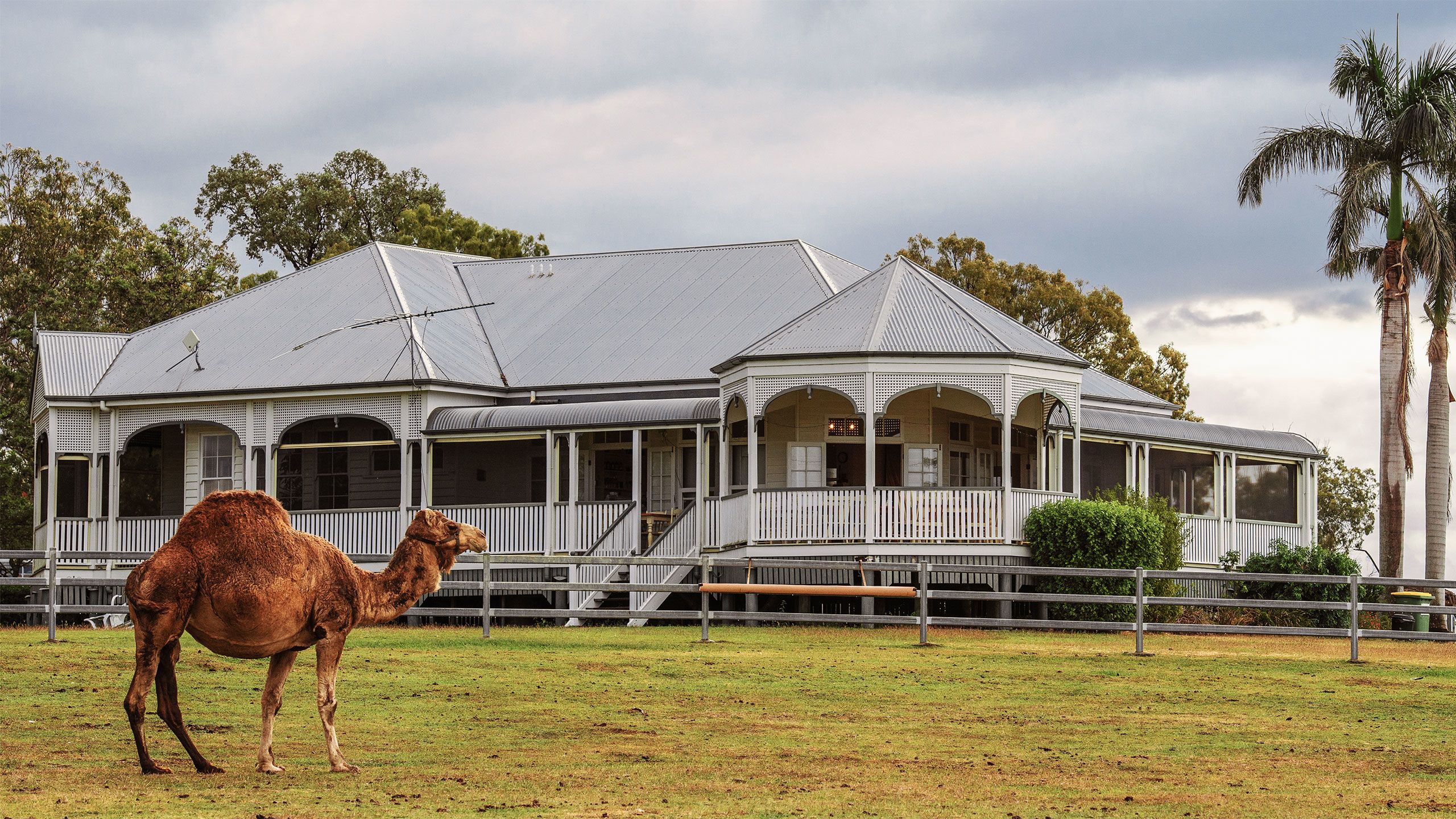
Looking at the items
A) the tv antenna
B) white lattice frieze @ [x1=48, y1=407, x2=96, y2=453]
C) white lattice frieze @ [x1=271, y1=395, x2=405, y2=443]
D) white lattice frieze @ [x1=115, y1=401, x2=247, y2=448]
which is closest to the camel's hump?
white lattice frieze @ [x1=271, y1=395, x2=405, y2=443]

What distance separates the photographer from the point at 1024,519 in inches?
1177

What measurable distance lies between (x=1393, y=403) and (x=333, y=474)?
2182 centimetres

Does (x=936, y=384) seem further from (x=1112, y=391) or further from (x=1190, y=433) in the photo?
(x=1112, y=391)

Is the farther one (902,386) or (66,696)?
(902,386)

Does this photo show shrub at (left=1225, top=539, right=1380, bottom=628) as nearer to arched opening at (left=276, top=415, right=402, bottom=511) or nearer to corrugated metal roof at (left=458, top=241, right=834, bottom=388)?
corrugated metal roof at (left=458, top=241, right=834, bottom=388)

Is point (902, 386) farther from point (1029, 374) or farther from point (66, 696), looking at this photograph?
point (66, 696)

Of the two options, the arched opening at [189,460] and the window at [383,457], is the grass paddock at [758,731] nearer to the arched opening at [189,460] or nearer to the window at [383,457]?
the arched opening at [189,460]

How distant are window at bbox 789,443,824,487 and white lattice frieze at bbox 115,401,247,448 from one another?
10.7 meters

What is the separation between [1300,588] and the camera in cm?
3058

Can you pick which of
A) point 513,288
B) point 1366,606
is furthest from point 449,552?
point 513,288

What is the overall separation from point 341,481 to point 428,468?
407 cm

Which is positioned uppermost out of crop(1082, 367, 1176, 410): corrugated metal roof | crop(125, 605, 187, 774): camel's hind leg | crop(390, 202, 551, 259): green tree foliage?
crop(390, 202, 551, 259): green tree foliage

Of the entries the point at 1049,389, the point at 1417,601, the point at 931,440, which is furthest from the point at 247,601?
the point at 1417,601

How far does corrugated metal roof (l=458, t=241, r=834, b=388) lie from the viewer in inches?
1422
